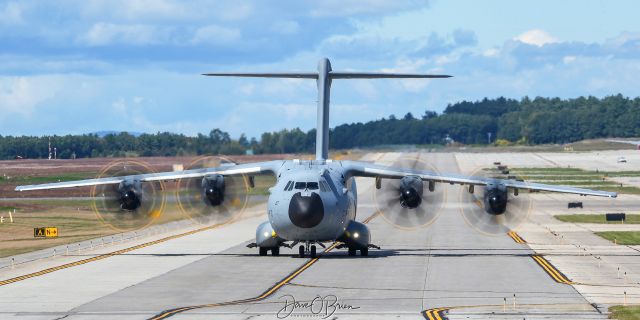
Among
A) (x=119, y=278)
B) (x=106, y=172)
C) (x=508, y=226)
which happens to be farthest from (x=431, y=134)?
(x=119, y=278)

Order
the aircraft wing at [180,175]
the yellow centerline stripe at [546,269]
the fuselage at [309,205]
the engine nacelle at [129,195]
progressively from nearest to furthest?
the yellow centerline stripe at [546,269] → the fuselage at [309,205] → the engine nacelle at [129,195] → the aircraft wing at [180,175]

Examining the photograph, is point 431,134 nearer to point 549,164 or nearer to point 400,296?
point 549,164

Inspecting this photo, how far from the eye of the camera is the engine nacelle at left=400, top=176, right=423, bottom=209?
46.4 meters

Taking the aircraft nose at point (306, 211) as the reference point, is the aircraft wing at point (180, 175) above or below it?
above

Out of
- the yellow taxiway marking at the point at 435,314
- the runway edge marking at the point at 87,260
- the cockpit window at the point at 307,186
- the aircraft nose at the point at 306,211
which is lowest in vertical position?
the runway edge marking at the point at 87,260

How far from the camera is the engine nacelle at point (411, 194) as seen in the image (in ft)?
152

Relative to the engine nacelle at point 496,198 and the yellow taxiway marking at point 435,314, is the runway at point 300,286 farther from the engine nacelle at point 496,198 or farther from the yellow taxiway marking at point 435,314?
the engine nacelle at point 496,198

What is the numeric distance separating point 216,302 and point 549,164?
470 feet

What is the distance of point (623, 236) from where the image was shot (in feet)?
202

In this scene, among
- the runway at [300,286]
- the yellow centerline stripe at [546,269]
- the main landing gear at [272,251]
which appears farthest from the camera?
the main landing gear at [272,251]

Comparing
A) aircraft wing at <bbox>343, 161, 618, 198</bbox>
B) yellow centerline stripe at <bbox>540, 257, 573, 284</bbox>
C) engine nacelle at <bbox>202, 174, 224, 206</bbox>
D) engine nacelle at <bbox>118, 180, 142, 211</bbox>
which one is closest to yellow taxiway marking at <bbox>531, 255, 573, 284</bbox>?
yellow centerline stripe at <bbox>540, 257, 573, 284</bbox>

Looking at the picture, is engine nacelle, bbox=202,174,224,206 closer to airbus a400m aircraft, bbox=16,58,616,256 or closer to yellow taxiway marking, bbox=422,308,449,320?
airbus a400m aircraft, bbox=16,58,616,256
